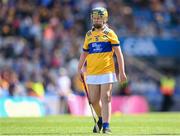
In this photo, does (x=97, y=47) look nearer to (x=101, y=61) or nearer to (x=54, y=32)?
(x=101, y=61)

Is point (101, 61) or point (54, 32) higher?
point (54, 32)

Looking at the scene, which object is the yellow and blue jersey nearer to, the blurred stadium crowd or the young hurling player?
the young hurling player

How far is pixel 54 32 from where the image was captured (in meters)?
32.8

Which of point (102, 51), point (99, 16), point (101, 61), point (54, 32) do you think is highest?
point (54, 32)

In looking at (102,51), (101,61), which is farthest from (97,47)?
(101,61)

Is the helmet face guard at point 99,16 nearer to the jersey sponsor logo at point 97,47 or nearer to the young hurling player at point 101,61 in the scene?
the young hurling player at point 101,61

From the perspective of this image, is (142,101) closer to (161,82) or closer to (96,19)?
(161,82)

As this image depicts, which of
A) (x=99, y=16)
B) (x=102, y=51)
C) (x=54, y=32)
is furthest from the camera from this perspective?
(x=54, y=32)

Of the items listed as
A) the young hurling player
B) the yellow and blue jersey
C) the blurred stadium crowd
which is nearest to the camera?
the young hurling player

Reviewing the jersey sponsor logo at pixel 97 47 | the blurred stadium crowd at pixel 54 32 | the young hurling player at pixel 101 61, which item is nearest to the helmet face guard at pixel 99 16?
the young hurling player at pixel 101 61

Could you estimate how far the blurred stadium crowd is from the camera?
2981 cm

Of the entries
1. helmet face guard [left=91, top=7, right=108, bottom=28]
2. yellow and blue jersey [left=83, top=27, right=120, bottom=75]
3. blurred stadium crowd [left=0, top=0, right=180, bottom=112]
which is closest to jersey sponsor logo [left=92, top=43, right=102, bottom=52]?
yellow and blue jersey [left=83, top=27, right=120, bottom=75]

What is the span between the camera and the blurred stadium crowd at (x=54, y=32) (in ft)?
97.8

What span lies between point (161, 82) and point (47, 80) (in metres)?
7.10
